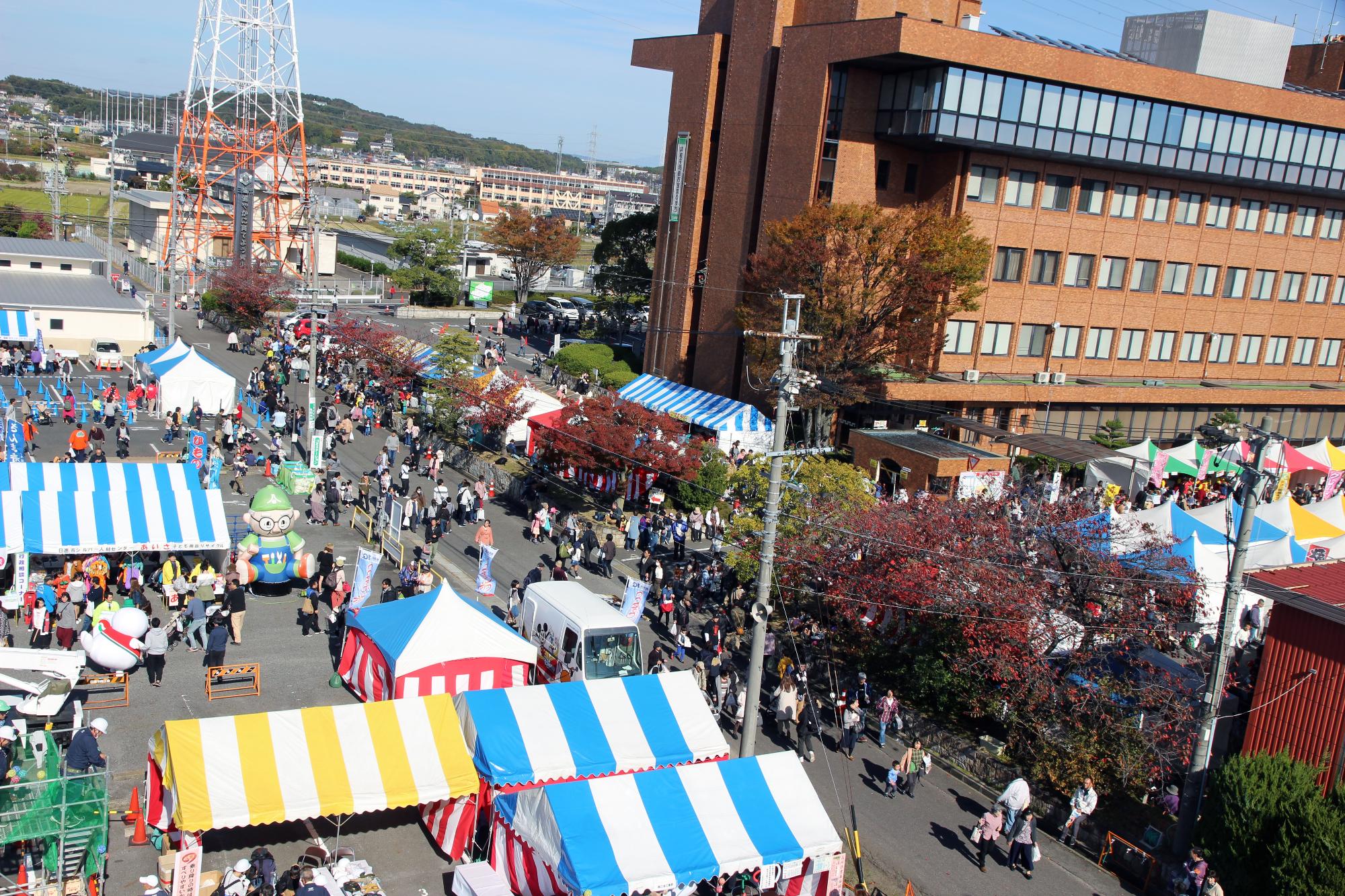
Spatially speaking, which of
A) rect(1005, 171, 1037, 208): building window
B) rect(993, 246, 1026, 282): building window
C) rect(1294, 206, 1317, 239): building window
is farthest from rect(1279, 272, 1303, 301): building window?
rect(1005, 171, 1037, 208): building window

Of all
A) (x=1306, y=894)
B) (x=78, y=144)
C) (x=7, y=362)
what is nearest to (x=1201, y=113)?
(x=1306, y=894)

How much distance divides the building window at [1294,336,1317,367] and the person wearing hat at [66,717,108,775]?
4935cm

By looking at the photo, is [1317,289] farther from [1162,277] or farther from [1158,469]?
[1158,469]

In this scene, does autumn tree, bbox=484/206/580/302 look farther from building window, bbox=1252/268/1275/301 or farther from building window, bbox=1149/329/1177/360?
building window, bbox=1252/268/1275/301

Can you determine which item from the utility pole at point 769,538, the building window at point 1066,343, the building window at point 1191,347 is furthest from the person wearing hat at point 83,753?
the building window at point 1191,347

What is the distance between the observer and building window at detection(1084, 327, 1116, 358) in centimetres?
4103

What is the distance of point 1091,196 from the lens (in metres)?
38.9

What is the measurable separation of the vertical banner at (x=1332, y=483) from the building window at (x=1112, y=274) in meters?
10.3

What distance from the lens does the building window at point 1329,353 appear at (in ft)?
157

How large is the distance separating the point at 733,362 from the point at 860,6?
13.5 meters

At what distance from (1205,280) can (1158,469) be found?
14.8 metres

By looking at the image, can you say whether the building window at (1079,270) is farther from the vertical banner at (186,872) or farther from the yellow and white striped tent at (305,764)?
the vertical banner at (186,872)

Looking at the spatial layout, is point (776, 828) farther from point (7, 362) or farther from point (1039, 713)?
point (7, 362)

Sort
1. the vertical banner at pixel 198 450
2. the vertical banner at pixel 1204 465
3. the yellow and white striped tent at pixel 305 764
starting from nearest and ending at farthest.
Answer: the yellow and white striped tent at pixel 305 764, the vertical banner at pixel 198 450, the vertical banner at pixel 1204 465
